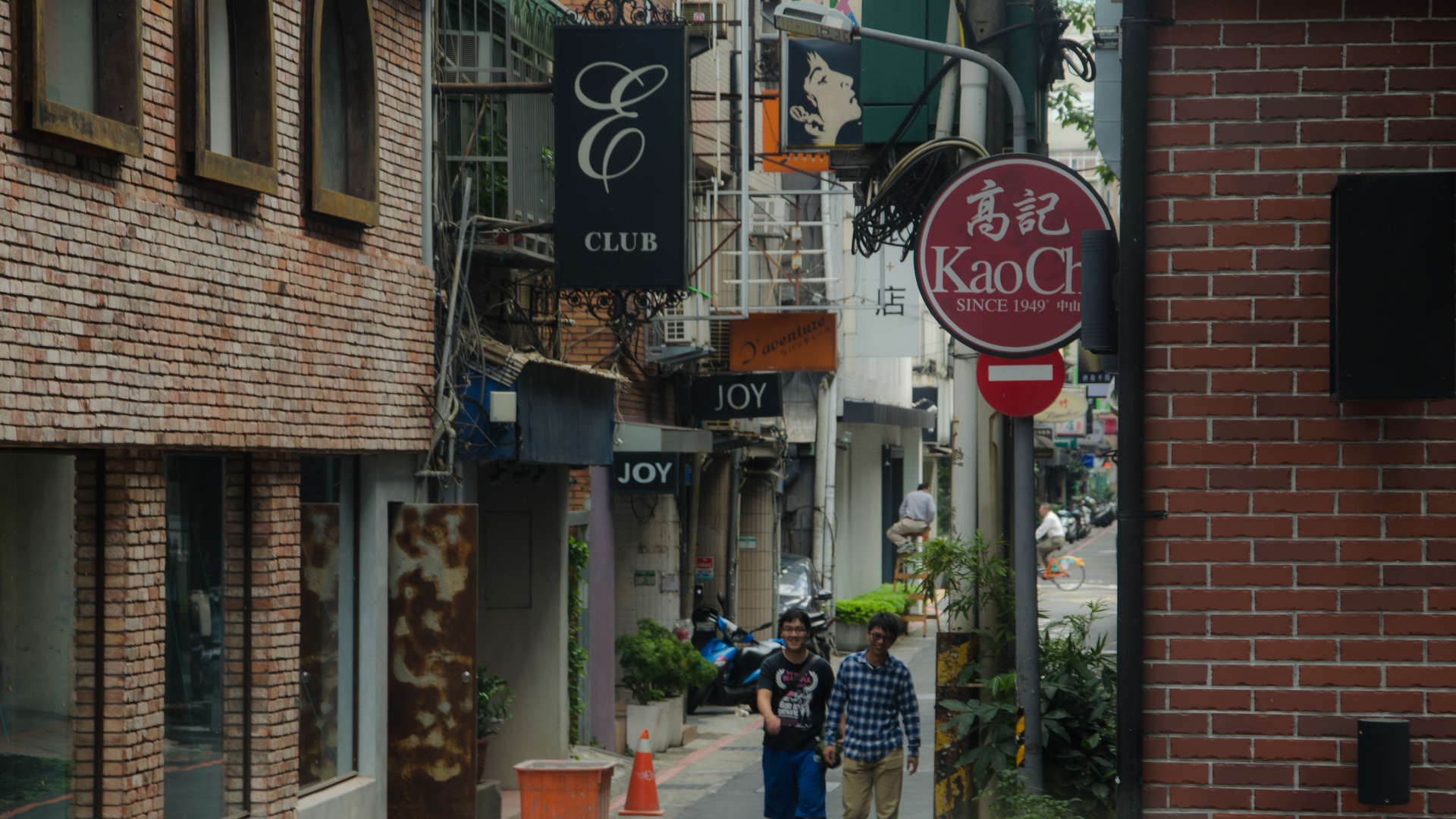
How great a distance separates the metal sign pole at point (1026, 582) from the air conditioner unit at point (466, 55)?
7.17 meters

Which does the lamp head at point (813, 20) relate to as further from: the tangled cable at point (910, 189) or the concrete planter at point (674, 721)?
the concrete planter at point (674, 721)

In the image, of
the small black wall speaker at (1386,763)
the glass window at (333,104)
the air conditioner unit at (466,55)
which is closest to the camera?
the small black wall speaker at (1386,763)

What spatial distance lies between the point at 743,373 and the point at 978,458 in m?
11.9

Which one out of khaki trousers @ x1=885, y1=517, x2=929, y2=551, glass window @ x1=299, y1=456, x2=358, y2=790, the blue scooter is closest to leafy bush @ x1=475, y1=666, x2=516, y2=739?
glass window @ x1=299, y1=456, x2=358, y2=790

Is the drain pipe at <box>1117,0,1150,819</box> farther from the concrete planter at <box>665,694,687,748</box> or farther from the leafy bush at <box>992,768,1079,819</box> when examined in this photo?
the concrete planter at <box>665,694,687,748</box>

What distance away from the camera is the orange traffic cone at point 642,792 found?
12.6 meters

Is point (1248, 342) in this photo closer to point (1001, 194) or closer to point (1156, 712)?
point (1156, 712)

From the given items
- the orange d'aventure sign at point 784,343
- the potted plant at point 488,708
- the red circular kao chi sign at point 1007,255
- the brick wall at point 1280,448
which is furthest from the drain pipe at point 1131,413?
the orange d'aventure sign at point 784,343

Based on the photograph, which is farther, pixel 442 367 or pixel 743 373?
pixel 743 373

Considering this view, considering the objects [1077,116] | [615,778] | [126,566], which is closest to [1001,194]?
[126,566]

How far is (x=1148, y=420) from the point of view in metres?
4.55

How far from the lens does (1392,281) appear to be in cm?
441

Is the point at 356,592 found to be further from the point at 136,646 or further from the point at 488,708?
the point at 136,646

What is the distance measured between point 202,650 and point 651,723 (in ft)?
26.1
